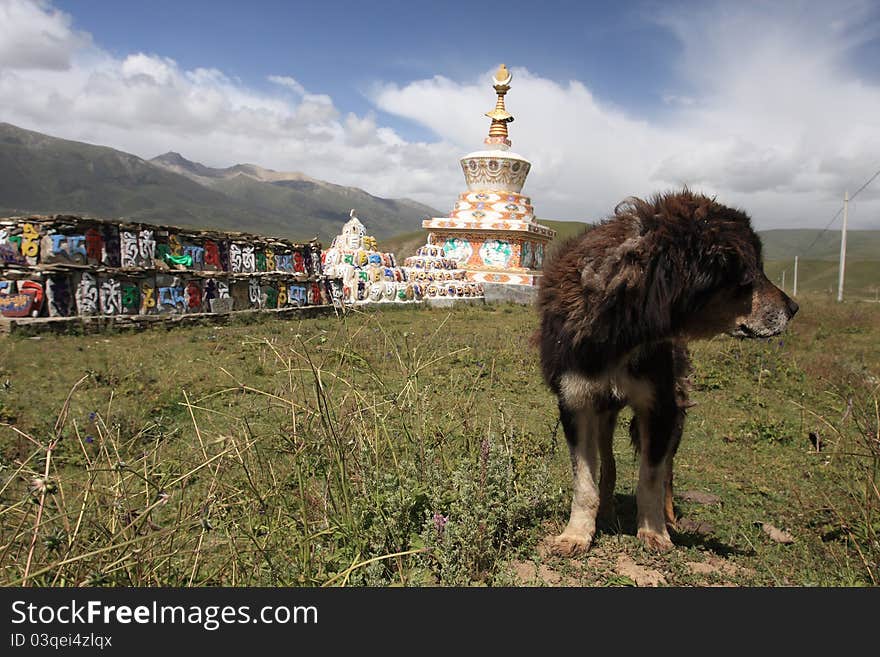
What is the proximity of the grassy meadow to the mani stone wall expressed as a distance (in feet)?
15.5

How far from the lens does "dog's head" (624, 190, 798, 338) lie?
10.2ft

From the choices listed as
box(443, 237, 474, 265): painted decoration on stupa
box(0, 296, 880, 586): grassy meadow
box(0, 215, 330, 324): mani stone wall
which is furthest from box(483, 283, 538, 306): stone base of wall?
box(0, 296, 880, 586): grassy meadow

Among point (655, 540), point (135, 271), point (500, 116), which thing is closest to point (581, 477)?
point (655, 540)

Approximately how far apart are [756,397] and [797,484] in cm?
297

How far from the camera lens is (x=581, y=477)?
11.2ft

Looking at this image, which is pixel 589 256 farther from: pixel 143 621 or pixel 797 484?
pixel 797 484

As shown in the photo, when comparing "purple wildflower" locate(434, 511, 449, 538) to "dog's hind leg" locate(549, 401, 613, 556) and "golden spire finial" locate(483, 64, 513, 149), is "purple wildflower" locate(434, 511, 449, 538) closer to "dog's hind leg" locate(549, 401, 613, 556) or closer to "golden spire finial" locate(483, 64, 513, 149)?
"dog's hind leg" locate(549, 401, 613, 556)

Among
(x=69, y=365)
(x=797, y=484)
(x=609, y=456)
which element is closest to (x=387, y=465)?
(x=609, y=456)

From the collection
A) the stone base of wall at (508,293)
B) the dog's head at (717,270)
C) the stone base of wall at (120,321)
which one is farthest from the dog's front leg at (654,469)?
the stone base of wall at (508,293)

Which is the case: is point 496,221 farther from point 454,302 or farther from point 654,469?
point 654,469

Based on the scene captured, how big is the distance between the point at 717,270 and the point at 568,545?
1.68 m

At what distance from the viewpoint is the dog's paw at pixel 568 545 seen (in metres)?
3.34

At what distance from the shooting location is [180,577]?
2.65 meters

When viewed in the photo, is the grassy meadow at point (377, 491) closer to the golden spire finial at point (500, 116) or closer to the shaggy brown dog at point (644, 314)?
the shaggy brown dog at point (644, 314)
